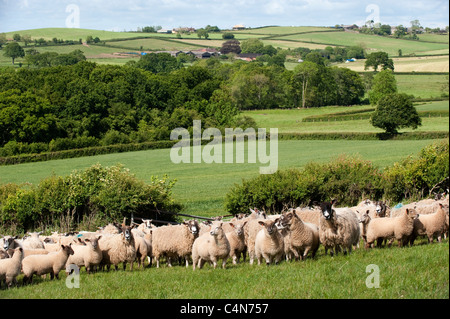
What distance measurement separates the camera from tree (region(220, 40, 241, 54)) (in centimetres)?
16775

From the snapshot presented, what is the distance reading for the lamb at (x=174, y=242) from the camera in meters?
15.5

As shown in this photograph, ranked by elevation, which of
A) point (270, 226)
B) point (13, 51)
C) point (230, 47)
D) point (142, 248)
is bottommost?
point (142, 248)

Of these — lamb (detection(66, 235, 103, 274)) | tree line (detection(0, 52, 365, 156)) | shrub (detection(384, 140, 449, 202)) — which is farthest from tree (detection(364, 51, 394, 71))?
lamb (detection(66, 235, 103, 274))

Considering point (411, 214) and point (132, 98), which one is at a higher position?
point (411, 214)

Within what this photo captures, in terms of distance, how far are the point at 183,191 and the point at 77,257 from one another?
27331 mm

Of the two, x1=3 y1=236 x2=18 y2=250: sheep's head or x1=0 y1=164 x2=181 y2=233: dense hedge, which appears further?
x1=0 y1=164 x2=181 y2=233: dense hedge

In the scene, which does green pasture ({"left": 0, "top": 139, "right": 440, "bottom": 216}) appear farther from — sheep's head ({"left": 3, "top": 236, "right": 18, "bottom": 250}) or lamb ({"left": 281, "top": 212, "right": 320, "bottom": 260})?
lamb ({"left": 281, "top": 212, "right": 320, "bottom": 260})

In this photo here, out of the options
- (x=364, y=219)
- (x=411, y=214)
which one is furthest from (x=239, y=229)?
(x=411, y=214)

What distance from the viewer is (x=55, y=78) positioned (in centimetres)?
9250

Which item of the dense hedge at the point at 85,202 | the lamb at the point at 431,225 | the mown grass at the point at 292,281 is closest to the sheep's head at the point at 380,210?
the lamb at the point at 431,225

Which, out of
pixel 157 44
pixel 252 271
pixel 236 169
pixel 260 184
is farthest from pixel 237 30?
pixel 252 271

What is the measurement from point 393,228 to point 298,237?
2543 millimetres

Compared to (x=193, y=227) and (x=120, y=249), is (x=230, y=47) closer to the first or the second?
(x=193, y=227)

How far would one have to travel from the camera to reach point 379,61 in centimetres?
9944
